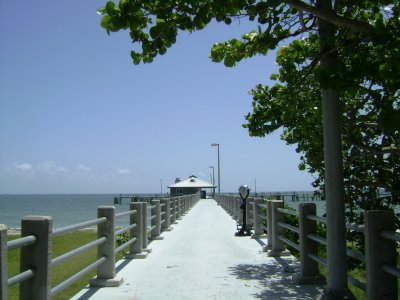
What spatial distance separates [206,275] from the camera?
802cm

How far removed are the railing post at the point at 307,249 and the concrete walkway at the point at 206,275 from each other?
17 cm

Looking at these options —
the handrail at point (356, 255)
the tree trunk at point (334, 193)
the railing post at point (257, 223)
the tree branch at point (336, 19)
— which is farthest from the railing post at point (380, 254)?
the railing post at point (257, 223)

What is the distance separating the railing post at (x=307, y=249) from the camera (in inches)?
287

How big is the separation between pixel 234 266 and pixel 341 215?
12.9ft

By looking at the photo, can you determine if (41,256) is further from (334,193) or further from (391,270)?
(391,270)

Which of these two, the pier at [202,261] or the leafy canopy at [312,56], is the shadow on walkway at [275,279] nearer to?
the pier at [202,261]

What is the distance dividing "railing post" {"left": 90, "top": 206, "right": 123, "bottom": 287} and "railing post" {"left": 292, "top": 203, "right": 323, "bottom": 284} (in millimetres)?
2790

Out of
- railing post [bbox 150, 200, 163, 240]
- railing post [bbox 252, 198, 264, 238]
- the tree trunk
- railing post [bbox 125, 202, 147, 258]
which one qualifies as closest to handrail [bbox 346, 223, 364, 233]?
the tree trunk

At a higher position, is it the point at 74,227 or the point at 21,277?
the point at 74,227

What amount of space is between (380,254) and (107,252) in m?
4.18

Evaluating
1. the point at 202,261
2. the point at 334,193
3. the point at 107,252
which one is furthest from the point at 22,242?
the point at 202,261

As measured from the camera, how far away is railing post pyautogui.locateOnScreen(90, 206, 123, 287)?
7.20m

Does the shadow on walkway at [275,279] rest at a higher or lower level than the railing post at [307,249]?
lower

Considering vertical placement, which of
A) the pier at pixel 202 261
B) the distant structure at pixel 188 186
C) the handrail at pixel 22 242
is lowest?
the pier at pixel 202 261
